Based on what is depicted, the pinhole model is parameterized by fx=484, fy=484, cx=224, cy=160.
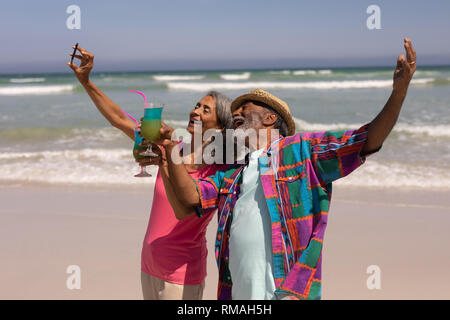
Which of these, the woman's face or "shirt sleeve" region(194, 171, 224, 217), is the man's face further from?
the woman's face

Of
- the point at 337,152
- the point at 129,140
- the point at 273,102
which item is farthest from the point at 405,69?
the point at 129,140

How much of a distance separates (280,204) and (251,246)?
19 cm

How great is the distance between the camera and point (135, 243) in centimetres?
486

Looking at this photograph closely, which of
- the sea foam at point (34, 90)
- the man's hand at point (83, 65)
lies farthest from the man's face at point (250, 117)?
Answer: the sea foam at point (34, 90)

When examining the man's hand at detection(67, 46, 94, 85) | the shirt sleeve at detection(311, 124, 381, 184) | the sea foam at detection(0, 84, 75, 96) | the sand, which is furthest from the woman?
the sea foam at detection(0, 84, 75, 96)

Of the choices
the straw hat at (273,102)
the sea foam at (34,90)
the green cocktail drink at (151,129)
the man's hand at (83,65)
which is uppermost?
the sea foam at (34,90)

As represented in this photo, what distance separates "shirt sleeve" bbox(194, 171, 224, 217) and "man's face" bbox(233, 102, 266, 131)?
25 centimetres

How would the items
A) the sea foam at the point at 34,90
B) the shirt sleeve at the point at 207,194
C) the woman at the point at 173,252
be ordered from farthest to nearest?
1. the sea foam at the point at 34,90
2. the woman at the point at 173,252
3. the shirt sleeve at the point at 207,194

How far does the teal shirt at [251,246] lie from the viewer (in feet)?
5.82

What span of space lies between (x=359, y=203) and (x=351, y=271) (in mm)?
1929

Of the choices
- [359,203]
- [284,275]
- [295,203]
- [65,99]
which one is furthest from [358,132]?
[65,99]

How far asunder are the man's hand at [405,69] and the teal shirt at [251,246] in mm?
607

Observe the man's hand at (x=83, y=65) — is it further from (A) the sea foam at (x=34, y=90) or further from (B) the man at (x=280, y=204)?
(A) the sea foam at (x=34, y=90)

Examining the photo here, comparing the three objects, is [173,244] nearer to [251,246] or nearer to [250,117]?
[251,246]
